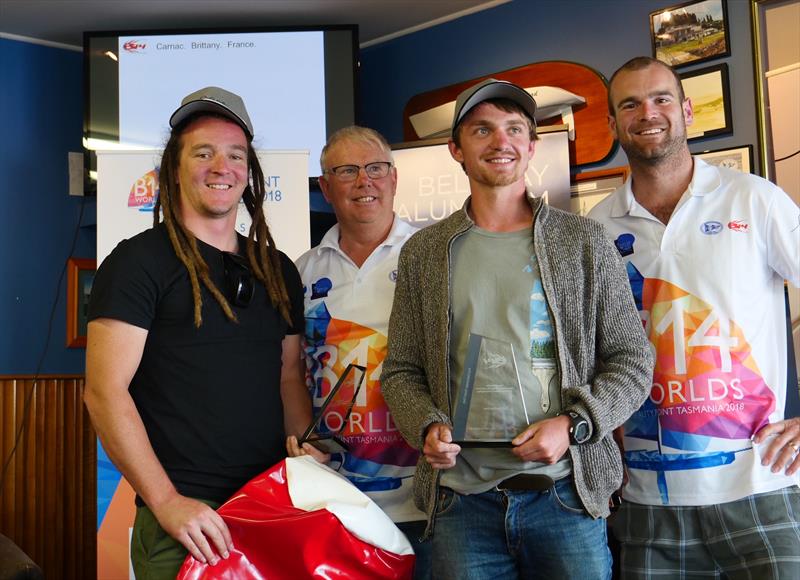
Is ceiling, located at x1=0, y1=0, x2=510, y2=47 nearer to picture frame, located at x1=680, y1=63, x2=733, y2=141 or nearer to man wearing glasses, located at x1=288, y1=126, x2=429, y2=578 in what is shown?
picture frame, located at x1=680, y1=63, x2=733, y2=141

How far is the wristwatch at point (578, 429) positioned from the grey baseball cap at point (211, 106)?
0.99 m

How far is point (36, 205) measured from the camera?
4906 millimetres

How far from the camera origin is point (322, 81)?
15.4 feet

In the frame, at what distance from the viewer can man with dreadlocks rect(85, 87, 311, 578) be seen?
175cm

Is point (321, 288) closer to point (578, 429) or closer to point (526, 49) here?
point (578, 429)

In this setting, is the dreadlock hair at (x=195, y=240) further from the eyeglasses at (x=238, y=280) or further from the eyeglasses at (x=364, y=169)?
the eyeglasses at (x=364, y=169)

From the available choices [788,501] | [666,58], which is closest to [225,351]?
[788,501]

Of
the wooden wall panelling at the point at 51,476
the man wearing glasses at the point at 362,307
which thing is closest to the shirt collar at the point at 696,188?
the man wearing glasses at the point at 362,307

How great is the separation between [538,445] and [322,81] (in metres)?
3.44

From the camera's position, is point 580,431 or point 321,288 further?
point 321,288

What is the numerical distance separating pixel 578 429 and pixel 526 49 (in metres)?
3.25

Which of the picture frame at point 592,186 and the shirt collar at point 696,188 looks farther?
the picture frame at point 592,186

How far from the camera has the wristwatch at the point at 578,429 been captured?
5.43ft

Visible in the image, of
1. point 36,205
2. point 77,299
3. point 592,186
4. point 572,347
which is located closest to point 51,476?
point 77,299
